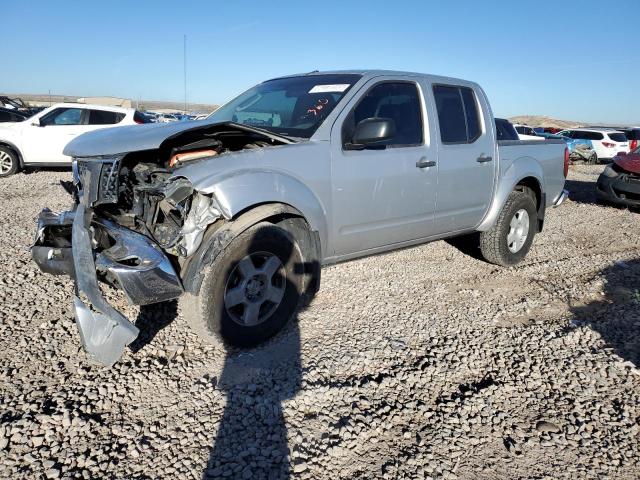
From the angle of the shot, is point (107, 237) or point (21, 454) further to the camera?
point (107, 237)

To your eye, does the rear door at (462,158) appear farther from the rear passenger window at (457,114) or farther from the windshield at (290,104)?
the windshield at (290,104)

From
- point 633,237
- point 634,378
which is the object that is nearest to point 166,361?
point 634,378

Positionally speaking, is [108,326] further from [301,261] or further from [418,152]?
[418,152]

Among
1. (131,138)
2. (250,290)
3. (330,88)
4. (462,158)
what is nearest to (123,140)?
(131,138)

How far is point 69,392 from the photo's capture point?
2.63 metres

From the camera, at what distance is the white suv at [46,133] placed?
412 inches

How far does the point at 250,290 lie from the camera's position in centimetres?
313

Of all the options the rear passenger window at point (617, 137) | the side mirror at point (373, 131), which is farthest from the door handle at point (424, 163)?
the rear passenger window at point (617, 137)

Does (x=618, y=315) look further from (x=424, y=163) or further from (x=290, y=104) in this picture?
(x=290, y=104)

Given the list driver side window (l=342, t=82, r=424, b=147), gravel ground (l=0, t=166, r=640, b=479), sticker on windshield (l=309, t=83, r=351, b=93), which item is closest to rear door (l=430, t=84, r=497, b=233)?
driver side window (l=342, t=82, r=424, b=147)

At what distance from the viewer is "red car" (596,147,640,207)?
897 centimetres

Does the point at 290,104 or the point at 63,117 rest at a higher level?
the point at 63,117

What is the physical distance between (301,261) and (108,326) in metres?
1.30

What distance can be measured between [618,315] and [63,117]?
11.5 meters
